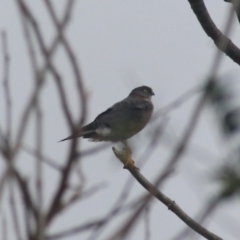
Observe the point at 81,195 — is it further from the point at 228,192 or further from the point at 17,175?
the point at 228,192

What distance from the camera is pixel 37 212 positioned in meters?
1.88

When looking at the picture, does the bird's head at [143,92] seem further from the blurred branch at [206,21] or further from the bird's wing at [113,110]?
the blurred branch at [206,21]

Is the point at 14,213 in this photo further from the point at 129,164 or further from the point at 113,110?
the point at 113,110

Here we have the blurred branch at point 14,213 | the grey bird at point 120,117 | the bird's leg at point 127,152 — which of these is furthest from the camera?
the grey bird at point 120,117

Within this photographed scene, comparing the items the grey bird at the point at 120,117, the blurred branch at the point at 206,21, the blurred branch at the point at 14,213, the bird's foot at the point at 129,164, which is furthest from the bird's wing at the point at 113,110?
the blurred branch at the point at 14,213

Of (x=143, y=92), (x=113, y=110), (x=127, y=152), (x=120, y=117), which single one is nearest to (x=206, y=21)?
(x=127, y=152)

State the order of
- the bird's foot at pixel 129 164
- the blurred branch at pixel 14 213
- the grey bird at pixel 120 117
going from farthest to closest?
the grey bird at pixel 120 117, the bird's foot at pixel 129 164, the blurred branch at pixel 14 213

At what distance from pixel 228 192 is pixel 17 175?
2.06 feet

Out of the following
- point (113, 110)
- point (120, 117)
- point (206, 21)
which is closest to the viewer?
point (206, 21)

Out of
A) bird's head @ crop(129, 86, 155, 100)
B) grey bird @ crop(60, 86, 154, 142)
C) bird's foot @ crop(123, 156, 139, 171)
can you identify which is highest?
bird's head @ crop(129, 86, 155, 100)

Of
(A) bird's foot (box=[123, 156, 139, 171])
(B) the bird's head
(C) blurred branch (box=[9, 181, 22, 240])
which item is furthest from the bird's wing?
(C) blurred branch (box=[9, 181, 22, 240])

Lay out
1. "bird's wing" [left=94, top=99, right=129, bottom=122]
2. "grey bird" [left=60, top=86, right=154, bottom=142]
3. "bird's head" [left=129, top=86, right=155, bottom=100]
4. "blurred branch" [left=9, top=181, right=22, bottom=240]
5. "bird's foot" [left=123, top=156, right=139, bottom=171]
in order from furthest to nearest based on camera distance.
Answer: "bird's head" [left=129, top=86, right=155, bottom=100] < "bird's wing" [left=94, top=99, right=129, bottom=122] < "grey bird" [left=60, top=86, right=154, bottom=142] < "bird's foot" [left=123, top=156, right=139, bottom=171] < "blurred branch" [left=9, top=181, right=22, bottom=240]

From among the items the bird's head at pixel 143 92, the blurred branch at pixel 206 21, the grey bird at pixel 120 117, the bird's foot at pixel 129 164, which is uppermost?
the bird's head at pixel 143 92

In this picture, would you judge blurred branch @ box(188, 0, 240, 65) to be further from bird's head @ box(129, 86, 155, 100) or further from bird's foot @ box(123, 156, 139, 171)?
bird's head @ box(129, 86, 155, 100)
